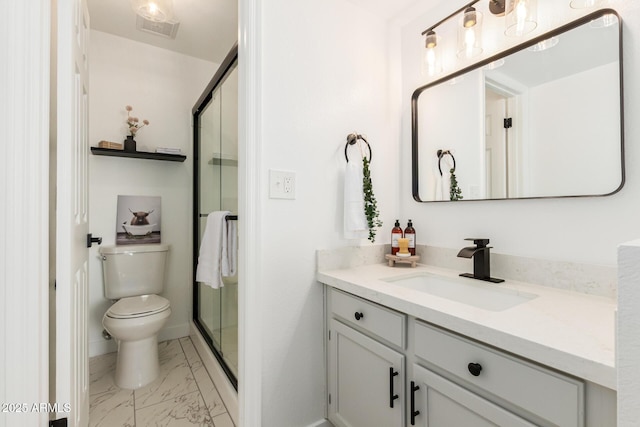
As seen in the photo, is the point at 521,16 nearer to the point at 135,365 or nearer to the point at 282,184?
the point at 282,184

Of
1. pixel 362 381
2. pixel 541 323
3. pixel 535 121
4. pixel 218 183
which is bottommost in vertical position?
pixel 362 381

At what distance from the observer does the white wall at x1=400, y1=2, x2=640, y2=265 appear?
95 centimetres

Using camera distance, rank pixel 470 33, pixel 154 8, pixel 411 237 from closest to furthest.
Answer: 1. pixel 470 33
2. pixel 411 237
3. pixel 154 8

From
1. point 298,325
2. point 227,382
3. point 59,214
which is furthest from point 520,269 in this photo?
point 59,214

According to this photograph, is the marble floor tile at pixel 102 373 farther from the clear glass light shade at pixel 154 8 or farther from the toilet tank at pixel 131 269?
the clear glass light shade at pixel 154 8

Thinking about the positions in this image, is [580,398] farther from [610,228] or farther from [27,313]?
[27,313]

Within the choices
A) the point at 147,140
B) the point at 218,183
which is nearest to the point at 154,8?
the point at 147,140

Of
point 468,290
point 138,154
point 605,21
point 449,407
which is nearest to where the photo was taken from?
point 449,407

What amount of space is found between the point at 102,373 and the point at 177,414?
0.81 m

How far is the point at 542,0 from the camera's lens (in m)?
1.14

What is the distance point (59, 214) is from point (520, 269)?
172cm

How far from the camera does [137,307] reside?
191cm

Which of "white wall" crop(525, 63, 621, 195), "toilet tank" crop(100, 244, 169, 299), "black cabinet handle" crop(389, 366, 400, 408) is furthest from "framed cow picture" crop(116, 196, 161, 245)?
"white wall" crop(525, 63, 621, 195)

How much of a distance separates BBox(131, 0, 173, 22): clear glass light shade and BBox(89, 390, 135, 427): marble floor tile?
2.32 metres
